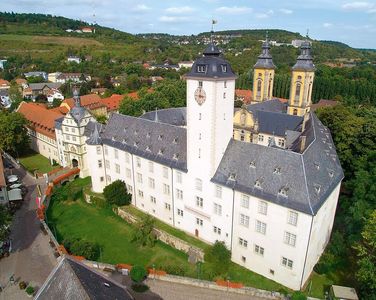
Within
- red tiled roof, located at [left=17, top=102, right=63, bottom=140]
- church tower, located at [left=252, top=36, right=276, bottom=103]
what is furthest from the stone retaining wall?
church tower, located at [left=252, top=36, right=276, bottom=103]

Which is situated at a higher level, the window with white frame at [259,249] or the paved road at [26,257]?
the window with white frame at [259,249]

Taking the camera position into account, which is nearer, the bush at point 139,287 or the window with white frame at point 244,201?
the bush at point 139,287

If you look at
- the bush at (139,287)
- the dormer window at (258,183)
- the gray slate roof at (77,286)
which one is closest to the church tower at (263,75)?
the dormer window at (258,183)

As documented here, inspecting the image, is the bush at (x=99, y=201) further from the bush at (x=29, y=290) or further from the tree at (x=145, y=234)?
the bush at (x=29, y=290)

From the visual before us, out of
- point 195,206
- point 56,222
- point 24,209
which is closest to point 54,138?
point 24,209

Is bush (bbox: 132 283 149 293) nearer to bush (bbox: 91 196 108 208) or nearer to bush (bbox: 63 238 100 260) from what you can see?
bush (bbox: 63 238 100 260)

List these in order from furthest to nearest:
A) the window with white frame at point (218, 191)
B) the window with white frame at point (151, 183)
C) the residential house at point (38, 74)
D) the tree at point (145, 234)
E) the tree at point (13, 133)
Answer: the residential house at point (38, 74), the tree at point (13, 133), the window with white frame at point (151, 183), the tree at point (145, 234), the window with white frame at point (218, 191)

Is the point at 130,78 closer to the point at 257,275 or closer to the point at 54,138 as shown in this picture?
the point at 54,138
